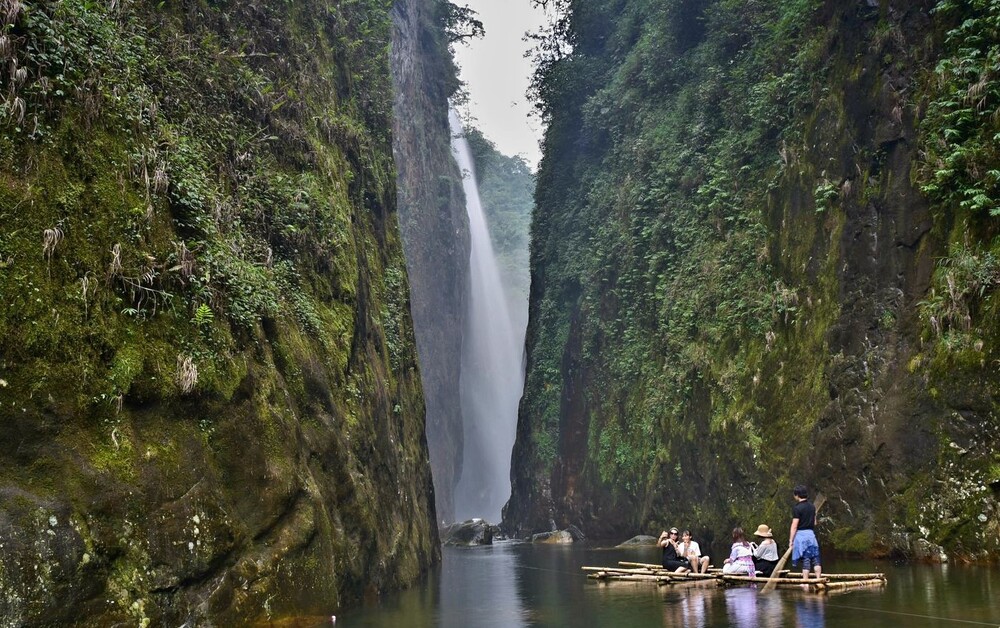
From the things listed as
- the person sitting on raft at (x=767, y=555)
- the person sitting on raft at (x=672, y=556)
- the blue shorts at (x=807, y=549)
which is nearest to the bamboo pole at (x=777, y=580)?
the blue shorts at (x=807, y=549)

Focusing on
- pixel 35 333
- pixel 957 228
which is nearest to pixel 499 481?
pixel 957 228

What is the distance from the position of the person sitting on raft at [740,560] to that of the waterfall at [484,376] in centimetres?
5169

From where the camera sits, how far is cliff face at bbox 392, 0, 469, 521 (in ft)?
153

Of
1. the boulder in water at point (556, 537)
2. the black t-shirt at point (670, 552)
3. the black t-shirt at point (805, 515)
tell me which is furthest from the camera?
the boulder in water at point (556, 537)

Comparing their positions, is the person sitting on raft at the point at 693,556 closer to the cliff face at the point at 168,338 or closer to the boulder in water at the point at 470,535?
the cliff face at the point at 168,338

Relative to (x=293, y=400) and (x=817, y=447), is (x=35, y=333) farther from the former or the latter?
(x=817, y=447)

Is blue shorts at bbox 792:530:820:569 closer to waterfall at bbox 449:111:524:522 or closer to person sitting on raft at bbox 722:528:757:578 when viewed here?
person sitting on raft at bbox 722:528:757:578

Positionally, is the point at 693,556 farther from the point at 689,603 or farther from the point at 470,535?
the point at 470,535

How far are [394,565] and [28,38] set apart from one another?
1199 centimetres

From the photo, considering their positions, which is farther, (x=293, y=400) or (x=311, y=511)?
(x=293, y=400)

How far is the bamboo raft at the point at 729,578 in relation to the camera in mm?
11367

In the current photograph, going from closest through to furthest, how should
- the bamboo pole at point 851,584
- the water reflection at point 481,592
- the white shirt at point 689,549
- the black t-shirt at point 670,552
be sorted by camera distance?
the bamboo pole at point 851,584 < the water reflection at point 481,592 < the white shirt at point 689,549 < the black t-shirt at point 670,552

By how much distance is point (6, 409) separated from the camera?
7781 mm

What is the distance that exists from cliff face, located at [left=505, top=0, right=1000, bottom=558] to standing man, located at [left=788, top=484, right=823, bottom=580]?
8.03 feet
